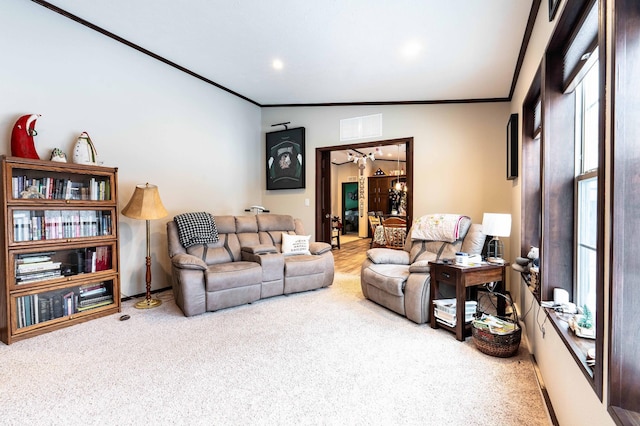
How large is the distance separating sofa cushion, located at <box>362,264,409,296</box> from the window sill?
1317 millimetres

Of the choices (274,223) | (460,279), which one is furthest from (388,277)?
(274,223)

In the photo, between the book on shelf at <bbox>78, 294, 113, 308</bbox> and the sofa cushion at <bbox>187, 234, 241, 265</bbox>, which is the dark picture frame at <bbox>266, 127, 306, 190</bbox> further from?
the book on shelf at <bbox>78, 294, 113, 308</bbox>

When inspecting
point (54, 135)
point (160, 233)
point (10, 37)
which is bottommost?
point (160, 233)

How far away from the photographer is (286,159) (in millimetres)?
5242

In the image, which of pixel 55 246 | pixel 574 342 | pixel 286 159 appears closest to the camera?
pixel 574 342

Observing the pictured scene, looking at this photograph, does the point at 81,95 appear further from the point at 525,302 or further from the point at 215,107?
the point at 525,302

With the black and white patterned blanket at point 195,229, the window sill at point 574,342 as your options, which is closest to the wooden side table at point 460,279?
the window sill at point 574,342

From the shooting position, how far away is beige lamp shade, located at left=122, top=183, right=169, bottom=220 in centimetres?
316

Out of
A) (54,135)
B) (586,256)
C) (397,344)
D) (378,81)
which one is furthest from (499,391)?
(54,135)

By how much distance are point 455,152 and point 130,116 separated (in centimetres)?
410

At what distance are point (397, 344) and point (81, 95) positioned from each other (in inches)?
150

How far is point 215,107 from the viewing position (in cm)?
454

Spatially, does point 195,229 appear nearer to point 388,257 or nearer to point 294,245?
point 294,245

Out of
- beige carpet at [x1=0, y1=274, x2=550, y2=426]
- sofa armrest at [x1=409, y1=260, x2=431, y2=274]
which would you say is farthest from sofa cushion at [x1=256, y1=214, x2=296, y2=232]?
sofa armrest at [x1=409, y1=260, x2=431, y2=274]
